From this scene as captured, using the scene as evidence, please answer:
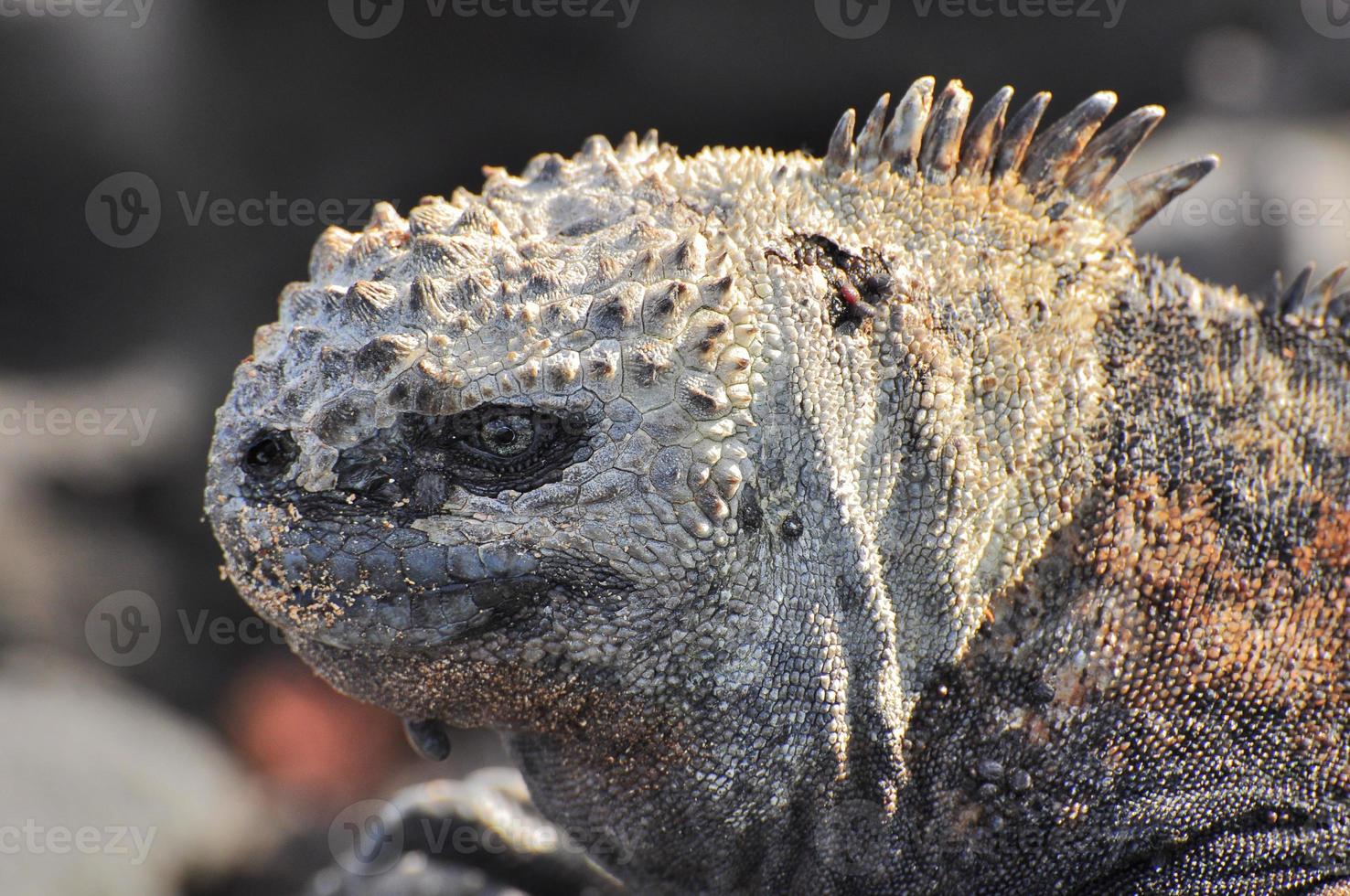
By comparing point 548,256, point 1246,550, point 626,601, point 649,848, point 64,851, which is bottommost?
point 64,851

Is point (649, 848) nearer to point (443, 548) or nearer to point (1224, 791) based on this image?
point (443, 548)

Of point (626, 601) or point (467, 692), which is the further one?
point (467, 692)

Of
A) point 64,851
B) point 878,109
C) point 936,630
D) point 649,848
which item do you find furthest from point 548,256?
point 64,851

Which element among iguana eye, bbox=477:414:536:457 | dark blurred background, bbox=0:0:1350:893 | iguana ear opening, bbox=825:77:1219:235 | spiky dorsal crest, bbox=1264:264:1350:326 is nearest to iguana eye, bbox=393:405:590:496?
iguana eye, bbox=477:414:536:457

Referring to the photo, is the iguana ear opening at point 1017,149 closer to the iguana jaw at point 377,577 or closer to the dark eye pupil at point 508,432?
the dark eye pupil at point 508,432

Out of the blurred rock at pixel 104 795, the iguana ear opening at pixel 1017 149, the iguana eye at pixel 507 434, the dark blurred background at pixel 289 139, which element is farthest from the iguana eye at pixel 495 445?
the dark blurred background at pixel 289 139

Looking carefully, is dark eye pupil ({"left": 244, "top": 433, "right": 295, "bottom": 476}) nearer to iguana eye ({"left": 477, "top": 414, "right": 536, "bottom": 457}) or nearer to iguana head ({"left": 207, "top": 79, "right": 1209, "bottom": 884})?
iguana head ({"left": 207, "top": 79, "right": 1209, "bottom": 884})

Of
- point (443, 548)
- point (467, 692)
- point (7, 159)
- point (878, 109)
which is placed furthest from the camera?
point (7, 159)

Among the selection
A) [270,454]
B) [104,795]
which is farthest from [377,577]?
[104,795]
